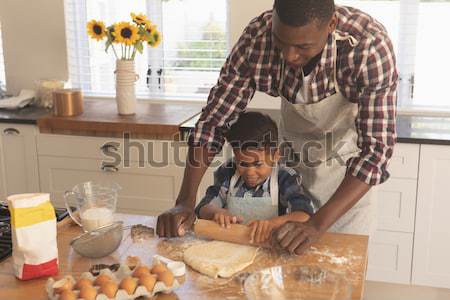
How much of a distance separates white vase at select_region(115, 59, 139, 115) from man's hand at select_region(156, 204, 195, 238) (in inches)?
48.6

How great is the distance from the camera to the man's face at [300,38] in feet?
3.67

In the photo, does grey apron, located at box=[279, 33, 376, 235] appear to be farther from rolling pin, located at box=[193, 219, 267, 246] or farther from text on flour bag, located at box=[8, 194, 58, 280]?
text on flour bag, located at box=[8, 194, 58, 280]

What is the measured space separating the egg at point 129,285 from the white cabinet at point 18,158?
1.64 meters

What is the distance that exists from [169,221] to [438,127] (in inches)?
55.7

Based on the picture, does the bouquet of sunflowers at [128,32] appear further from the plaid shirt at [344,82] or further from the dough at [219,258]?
the dough at [219,258]

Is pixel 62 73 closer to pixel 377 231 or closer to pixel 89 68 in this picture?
pixel 89 68

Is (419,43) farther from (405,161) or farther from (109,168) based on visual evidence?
(109,168)

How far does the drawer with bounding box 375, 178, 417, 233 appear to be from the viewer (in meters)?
2.12

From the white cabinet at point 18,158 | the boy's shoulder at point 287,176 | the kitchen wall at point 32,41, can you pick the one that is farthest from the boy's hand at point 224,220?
the kitchen wall at point 32,41

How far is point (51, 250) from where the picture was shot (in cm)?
108

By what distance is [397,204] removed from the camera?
7.06 feet

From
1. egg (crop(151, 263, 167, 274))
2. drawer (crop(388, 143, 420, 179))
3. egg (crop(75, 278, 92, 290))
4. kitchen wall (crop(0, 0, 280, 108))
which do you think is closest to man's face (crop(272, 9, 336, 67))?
egg (crop(151, 263, 167, 274))

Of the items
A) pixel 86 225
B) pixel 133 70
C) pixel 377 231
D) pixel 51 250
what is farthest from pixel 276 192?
pixel 133 70

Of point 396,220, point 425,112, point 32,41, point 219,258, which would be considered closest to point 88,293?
point 219,258
